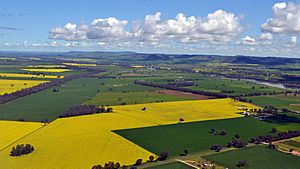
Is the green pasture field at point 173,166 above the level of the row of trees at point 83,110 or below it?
below

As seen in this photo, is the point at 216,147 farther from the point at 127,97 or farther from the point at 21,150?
the point at 127,97

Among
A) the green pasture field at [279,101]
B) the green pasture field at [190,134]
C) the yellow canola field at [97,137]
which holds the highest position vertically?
the green pasture field at [279,101]

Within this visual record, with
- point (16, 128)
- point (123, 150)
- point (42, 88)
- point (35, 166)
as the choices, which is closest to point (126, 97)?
point (42, 88)

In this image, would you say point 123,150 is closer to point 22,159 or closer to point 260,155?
point 22,159

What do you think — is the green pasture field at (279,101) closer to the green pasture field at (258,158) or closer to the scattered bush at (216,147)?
the green pasture field at (258,158)

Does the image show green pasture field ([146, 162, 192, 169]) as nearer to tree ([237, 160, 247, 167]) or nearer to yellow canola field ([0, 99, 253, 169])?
yellow canola field ([0, 99, 253, 169])

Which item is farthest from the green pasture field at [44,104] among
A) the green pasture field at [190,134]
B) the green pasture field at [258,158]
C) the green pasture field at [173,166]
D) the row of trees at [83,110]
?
the green pasture field at [258,158]
